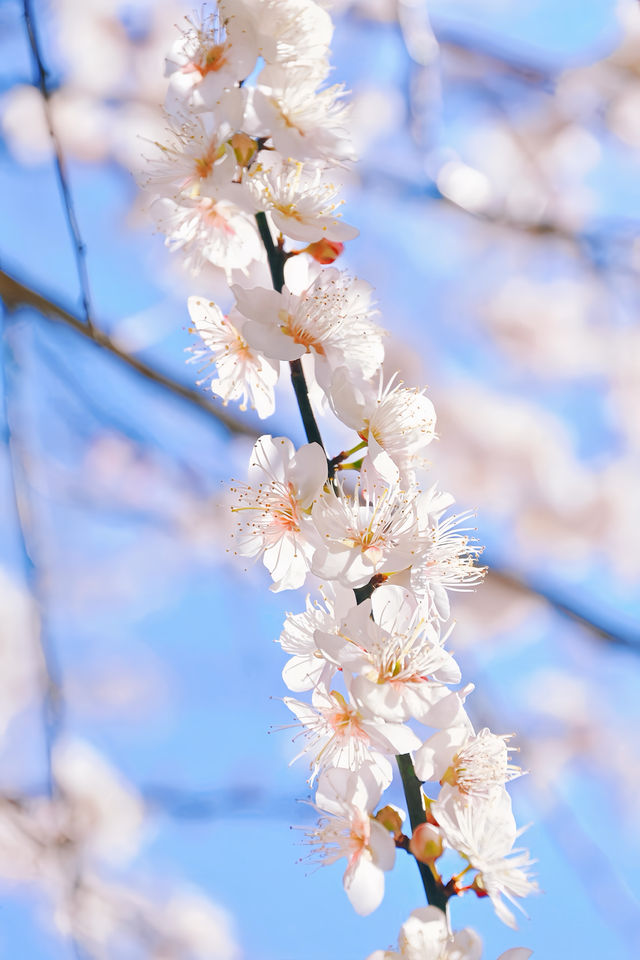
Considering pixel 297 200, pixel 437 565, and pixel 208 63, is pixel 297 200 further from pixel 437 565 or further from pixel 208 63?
pixel 437 565

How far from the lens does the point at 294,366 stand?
0.67 metres

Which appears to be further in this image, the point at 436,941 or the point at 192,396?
the point at 192,396

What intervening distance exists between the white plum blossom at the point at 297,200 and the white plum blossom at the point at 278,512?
0.18 meters

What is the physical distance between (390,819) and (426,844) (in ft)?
0.17

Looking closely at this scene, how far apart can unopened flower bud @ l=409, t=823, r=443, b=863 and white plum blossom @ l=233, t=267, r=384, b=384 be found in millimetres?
368

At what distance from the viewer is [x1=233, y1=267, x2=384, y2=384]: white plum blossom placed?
0.66m

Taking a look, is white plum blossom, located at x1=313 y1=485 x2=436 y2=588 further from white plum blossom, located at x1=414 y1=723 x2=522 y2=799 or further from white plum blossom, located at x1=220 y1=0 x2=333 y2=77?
white plum blossom, located at x1=220 y1=0 x2=333 y2=77

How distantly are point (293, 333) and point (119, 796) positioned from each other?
1.72 meters

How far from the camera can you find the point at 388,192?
6.56ft

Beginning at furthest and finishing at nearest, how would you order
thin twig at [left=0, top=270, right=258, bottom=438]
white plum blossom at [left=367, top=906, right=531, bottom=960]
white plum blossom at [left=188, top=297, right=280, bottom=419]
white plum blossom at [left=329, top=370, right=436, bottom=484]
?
thin twig at [left=0, top=270, right=258, bottom=438], white plum blossom at [left=188, top=297, right=280, bottom=419], white plum blossom at [left=329, top=370, right=436, bottom=484], white plum blossom at [left=367, top=906, right=531, bottom=960]

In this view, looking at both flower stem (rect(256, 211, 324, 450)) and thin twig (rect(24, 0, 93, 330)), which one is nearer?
flower stem (rect(256, 211, 324, 450))

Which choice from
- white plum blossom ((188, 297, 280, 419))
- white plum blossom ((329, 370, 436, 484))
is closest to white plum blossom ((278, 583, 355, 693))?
white plum blossom ((329, 370, 436, 484))

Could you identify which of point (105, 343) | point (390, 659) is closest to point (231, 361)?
point (390, 659)

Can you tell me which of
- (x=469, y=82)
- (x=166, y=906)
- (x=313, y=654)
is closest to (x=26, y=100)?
(x=469, y=82)
